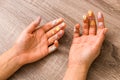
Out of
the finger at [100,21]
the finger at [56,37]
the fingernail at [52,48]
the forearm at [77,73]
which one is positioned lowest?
the forearm at [77,73]

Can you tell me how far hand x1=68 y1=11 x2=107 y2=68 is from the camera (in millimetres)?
817

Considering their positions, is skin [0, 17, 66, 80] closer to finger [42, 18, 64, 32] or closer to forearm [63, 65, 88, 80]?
finger [42, 18, 64, 32]

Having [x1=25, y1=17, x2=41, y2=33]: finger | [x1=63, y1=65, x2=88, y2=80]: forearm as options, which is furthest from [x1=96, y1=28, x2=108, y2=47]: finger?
[x1=25, y1=17, x2=41, y2=33]: finger

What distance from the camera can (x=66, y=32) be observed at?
3.06 feet

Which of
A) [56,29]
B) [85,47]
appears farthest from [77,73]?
[56,29]

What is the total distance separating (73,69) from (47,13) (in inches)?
11.3

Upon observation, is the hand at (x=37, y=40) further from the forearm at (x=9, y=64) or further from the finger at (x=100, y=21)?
the finger at (x=100, y=21)

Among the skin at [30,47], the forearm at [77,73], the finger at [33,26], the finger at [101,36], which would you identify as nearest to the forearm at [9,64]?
the skin at [30,47]

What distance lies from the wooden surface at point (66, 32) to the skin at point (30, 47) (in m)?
0.03

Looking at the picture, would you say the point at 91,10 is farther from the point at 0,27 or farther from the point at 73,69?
the point at 0,27

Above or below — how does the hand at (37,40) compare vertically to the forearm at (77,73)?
above

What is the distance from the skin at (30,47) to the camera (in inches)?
35.5

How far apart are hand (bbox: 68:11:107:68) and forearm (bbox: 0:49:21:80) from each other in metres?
0.21

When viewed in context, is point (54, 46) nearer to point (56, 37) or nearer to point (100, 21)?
point (56, 37)
